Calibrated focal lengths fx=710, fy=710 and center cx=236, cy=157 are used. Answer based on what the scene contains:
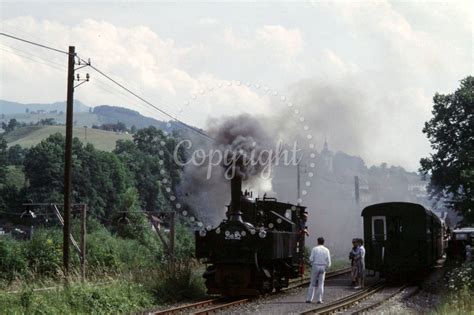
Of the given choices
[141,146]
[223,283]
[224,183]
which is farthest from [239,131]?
[141,146]

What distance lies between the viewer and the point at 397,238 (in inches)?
1052

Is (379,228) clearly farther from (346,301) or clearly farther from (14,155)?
(14,155)

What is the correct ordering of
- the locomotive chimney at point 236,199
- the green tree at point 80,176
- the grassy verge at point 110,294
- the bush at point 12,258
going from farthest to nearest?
1. the green tree at point 80,176
2. the bush at point 12,258
3. the locomotive chimney at point 236,199
4. the grassy verge at point 110,294

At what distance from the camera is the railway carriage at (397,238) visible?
86.5ft

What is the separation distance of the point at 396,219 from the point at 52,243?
16147 mm

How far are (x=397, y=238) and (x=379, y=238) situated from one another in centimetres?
69

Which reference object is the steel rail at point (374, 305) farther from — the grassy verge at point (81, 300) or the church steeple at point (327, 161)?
the church steeple at point (327, 161)

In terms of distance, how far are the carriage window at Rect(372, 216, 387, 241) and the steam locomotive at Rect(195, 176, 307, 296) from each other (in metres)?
6.75

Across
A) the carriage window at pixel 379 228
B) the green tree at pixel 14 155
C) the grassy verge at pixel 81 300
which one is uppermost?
the green tree at pixel 14 155

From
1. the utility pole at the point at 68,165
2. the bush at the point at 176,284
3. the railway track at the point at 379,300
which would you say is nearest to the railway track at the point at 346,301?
the railway track at the point at 379,300

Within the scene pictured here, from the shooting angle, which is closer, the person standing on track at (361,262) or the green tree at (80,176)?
the person standing on track at (361,262)

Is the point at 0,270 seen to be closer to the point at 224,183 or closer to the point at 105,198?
the point at 224,183

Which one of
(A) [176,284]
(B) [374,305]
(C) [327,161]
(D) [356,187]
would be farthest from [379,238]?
(D) [356,187]

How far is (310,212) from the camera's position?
53.7 m
